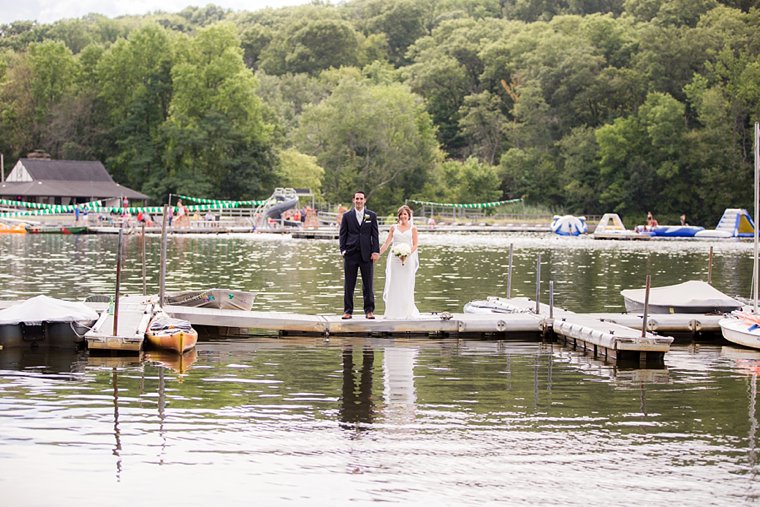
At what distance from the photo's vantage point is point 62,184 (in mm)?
96250

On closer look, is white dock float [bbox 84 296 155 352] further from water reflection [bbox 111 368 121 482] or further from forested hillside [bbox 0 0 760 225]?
forested hillside [bbox 0 0 760 225]

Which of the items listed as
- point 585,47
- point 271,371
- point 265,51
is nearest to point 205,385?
point 271,371

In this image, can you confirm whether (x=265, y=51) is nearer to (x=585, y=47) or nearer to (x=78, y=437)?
(x=585, y=47)

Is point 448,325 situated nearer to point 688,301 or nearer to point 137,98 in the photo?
point 688,301

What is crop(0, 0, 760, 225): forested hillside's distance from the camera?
10019 centimetres

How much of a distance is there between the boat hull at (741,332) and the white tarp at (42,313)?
40.6ft

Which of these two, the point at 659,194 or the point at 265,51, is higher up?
the point at 265,51

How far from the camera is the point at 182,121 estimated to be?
98.9 metres

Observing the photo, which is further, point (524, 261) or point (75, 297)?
point (524, 261)

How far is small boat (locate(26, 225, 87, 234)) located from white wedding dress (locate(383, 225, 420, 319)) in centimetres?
5870

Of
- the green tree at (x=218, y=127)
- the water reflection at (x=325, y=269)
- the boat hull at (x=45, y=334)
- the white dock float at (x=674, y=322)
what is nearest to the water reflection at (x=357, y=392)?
the boat hull at (x=45, y=334)

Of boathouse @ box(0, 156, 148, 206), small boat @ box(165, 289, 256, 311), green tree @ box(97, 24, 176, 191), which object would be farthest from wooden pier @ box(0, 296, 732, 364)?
green tree @ box(97, 24, 176, 191)

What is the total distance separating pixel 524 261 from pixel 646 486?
43259 mm

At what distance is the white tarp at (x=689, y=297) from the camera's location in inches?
1020
